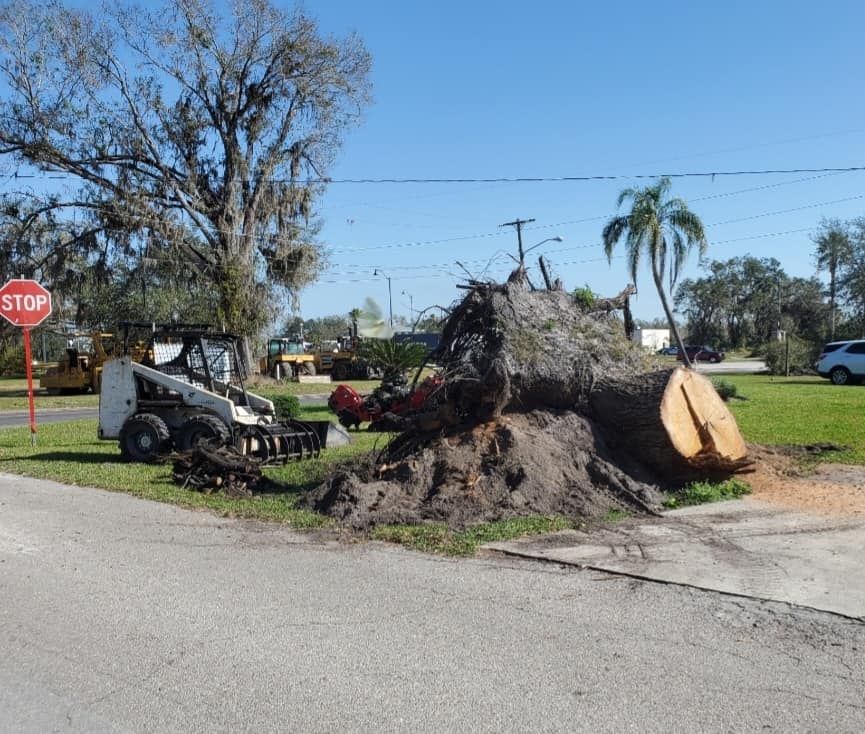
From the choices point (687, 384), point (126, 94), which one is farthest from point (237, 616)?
point (126, 94)

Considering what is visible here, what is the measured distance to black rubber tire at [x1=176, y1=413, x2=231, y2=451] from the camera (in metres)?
12.5

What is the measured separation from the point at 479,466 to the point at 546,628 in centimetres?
378

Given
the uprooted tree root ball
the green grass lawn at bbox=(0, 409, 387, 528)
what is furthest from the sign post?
the uprooted tree root ball

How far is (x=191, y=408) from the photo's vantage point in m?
13.4

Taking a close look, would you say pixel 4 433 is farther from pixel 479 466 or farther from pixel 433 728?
pixel 433 728

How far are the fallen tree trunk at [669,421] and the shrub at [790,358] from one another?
97.5ft

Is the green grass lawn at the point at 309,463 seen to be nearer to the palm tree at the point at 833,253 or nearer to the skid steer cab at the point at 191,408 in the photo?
the skid steer cab at the point at 191,408

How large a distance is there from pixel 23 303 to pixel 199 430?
571 centimetres

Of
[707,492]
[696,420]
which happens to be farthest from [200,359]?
[707,492]

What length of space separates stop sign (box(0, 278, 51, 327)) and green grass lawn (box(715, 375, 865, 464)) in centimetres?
1298

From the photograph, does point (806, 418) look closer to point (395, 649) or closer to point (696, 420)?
point (696, 420)

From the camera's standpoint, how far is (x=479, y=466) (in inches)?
353

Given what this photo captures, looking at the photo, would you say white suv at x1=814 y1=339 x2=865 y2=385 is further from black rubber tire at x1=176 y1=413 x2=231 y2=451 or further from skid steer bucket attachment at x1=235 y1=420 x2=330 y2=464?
black rubber tire at x1=176 y1=413 x2=231 y2=451

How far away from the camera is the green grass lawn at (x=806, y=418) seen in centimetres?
1300
